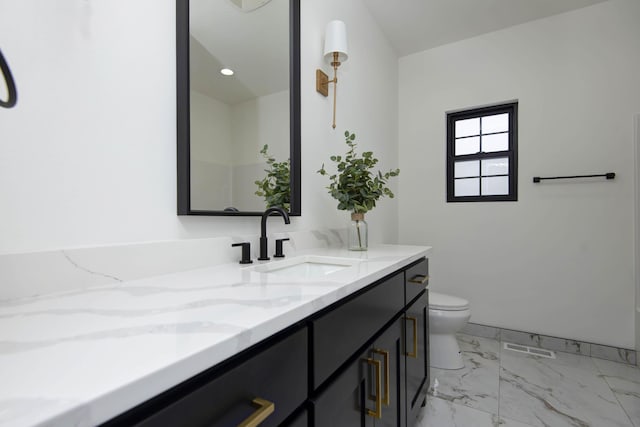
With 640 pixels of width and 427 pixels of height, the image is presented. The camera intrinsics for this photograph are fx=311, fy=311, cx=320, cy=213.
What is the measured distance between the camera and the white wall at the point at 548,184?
2.18 metres

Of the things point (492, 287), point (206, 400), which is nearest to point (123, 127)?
point (206, 400)

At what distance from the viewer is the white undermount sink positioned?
3.88 ft

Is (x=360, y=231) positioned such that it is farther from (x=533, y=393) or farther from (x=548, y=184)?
(x=548, y=184)

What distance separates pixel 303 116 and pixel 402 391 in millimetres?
1333

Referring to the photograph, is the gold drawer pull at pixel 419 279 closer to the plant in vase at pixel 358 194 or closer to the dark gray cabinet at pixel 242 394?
the plant in vase at pixel 358 194

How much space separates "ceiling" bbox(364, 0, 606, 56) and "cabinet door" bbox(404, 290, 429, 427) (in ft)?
6.81

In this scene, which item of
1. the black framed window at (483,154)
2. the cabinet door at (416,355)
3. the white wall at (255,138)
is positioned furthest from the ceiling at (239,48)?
the black framed window at (483,154)

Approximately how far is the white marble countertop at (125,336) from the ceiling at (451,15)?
2.36 m

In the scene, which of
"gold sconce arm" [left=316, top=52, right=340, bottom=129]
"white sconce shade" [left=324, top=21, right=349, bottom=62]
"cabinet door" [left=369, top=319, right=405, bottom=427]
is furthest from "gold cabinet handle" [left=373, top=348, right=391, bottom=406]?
"white sconce shade" [left=324, top=21, right=349, bottom=62]

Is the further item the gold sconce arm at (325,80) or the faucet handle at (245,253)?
the gold sconce arm at (325,80)

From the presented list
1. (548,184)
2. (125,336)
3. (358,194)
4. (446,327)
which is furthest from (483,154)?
(125,336)

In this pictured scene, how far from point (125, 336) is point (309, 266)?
94 centimetres

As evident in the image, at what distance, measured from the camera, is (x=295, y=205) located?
1.49m

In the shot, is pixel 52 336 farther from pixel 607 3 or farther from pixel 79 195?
pixel 607 3
